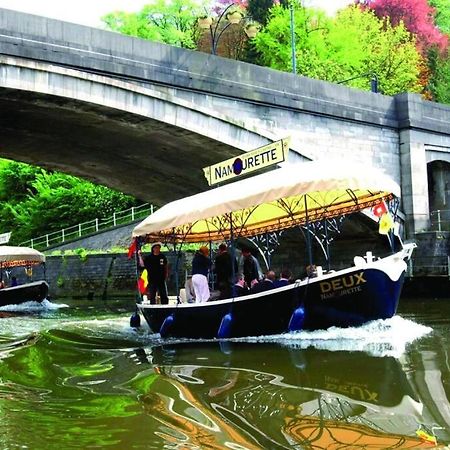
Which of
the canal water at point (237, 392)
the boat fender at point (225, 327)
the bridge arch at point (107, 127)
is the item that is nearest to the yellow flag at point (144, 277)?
the canal water at point (237, 392)

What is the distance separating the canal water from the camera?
400cm

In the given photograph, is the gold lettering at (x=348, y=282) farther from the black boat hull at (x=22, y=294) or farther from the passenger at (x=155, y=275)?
the black boat hull at (x=22, y=294)

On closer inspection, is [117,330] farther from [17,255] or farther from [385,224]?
[17,255]

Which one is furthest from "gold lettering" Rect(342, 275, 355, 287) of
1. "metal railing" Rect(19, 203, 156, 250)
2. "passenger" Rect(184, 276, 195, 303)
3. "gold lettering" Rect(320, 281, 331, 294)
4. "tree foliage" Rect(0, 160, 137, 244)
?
"tree foliage" Rect(0, 160, 137, 244)

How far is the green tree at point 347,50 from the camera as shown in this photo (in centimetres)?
3025

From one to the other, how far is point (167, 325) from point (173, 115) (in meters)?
5.98

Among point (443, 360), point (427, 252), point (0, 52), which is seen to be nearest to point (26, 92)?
point (0, 52)

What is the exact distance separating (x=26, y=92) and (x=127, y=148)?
450cm

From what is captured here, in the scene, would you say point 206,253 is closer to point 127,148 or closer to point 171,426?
point 171,426

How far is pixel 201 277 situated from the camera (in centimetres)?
992

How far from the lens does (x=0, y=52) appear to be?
12156mm

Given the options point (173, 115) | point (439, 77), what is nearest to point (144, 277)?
point (173, 115)

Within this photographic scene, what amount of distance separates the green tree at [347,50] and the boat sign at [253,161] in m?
20.3

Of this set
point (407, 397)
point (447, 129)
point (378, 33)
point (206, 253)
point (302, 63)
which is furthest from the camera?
point (378, 33)
